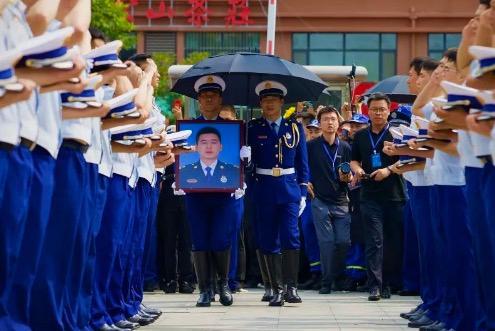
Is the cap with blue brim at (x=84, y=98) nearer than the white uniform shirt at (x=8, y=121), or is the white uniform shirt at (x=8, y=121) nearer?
the white uniform shirt at (x=8, y=121)

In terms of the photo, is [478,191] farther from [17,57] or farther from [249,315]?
[249,315]

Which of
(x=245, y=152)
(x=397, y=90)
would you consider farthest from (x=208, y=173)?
(x=397, y=90)

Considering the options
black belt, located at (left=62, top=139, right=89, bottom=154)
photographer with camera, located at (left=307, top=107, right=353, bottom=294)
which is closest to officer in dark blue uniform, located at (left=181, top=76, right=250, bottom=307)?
photographer with camera, located at (left=307, top=107, right=353, bottom=294)

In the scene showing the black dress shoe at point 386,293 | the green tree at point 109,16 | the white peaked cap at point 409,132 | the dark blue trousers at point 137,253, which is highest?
the green tree at point 109,16

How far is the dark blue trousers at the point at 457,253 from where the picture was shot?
947cm

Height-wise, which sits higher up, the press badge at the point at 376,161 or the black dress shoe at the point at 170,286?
the press badge at the point at 376,161

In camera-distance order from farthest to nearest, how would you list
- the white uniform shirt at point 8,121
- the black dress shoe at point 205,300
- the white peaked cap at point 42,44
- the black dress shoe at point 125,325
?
the black dress shoe at point 205,300 < the black dress shoe at point 125,325 < the white uniform shirt at point 8,121 < the white peaked cap at point 42,44

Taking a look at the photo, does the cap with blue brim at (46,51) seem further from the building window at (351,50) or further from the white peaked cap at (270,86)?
the building window at (351,50)

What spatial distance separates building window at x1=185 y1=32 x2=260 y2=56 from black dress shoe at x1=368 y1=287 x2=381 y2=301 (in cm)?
3957

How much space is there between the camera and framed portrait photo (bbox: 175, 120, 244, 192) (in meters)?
13.2

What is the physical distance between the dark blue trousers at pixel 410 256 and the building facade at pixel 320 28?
126 ft

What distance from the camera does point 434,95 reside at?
35.7ft

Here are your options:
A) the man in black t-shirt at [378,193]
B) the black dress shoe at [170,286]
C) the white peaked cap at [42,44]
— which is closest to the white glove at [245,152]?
the man in black t-shirt at [378,193]

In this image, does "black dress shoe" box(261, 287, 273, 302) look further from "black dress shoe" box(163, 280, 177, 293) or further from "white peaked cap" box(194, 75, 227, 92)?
"white peaked cap" box(194, 75, 227, 92)
